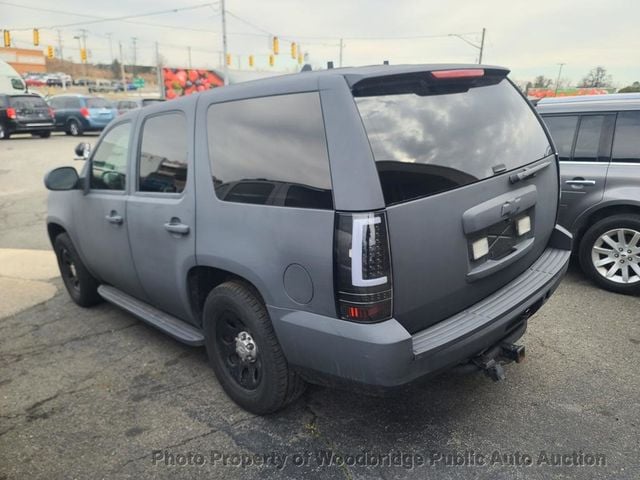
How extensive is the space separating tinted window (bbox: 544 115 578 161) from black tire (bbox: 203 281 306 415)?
12.6ft

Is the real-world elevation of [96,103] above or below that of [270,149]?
above

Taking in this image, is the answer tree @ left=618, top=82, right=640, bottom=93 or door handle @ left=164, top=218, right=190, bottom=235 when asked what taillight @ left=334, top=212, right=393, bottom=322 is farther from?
tree @ left=618, top=82, right=640, bottom=93

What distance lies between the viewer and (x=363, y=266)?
2008 mm

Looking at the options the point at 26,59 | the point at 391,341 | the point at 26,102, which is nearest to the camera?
the point at 391,341

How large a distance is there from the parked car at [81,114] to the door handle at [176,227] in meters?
19.7

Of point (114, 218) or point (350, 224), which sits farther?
point (114, 218)

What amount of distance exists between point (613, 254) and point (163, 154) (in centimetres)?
416

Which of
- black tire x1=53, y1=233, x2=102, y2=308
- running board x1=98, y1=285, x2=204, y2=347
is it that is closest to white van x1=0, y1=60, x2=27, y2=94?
black tire x1=53, y1=233, x2=102, y2=308

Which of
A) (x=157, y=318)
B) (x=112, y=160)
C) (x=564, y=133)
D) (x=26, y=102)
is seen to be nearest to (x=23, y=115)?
(x=26, y=102)

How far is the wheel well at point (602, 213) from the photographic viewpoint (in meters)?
4.45

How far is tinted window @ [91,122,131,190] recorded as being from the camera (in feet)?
11.7

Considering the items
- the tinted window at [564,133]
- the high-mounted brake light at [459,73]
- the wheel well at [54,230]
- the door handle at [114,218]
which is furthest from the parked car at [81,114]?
the high-mounted brake light at [459,73]

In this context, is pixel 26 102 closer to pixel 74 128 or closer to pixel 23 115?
pixel 23 115

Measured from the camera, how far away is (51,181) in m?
3.76
